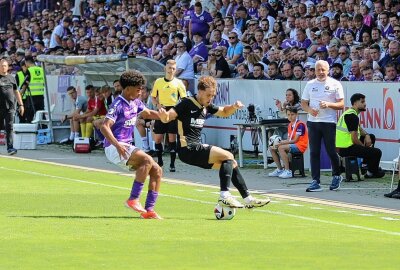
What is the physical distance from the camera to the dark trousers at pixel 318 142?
1858cm

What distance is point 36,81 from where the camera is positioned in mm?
33812

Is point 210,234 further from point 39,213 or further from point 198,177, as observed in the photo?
point 198,177

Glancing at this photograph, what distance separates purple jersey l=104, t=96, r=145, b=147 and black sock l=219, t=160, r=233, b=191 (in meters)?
1.23

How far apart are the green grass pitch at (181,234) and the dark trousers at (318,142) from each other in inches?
68.6

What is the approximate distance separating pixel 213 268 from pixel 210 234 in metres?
2.46

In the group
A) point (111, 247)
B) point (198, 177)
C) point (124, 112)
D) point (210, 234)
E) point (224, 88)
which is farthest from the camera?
point (224, 88)

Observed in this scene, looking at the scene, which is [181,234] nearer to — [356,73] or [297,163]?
[297,163]

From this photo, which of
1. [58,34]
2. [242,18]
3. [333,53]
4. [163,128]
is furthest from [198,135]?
[58,34]

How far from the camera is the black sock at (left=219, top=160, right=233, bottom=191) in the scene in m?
14.0

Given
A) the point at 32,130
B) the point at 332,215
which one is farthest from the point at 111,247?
the point at 32,130

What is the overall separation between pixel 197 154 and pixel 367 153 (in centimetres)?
684

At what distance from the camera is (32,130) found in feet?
96.5

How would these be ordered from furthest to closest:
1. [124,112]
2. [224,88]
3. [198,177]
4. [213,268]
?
[224,88] < [198,177] < [124,112] < [213,268]

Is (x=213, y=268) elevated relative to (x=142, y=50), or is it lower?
lower
